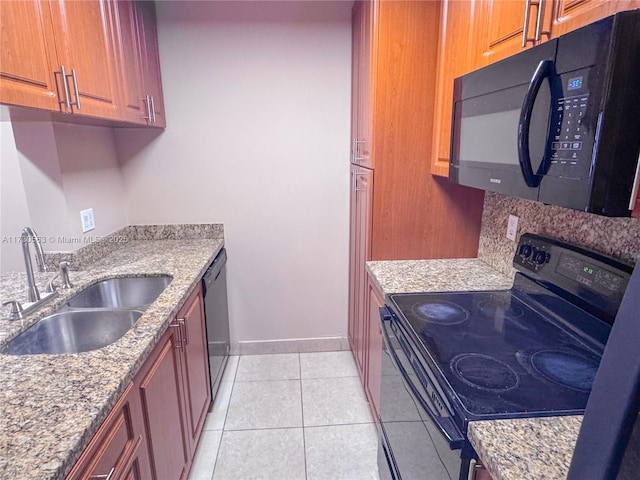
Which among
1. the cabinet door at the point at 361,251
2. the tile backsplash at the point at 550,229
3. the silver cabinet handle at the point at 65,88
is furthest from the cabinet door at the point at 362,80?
the silver cabinet handle at the point at 65,88

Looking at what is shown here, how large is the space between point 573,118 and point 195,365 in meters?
1.73

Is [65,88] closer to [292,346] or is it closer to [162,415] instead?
[162,415]

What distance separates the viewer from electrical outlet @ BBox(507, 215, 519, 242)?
63.6 inches

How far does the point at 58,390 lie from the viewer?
92 cm

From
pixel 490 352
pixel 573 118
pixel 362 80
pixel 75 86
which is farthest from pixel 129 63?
pixel 490 352

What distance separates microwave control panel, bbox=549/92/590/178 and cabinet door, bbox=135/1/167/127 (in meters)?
1.94

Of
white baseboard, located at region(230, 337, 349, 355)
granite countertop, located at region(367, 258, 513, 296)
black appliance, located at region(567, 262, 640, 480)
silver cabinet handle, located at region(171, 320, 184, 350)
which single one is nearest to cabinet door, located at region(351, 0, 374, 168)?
granite countertop, located at region(367, 258, 513, 296)

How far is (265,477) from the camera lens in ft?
5.77

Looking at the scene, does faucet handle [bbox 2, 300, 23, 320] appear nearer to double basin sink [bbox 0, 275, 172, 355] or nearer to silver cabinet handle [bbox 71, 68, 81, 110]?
double basin sink [bbox 0, 275, 172, 355]

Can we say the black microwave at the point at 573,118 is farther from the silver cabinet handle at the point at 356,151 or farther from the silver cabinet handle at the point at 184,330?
the silver cabinet handle at the point at 184,330

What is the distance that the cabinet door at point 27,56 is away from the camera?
40.7 inches

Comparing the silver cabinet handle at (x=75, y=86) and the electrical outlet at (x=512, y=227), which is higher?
the silver cabinet handle at (x=75, y=86)

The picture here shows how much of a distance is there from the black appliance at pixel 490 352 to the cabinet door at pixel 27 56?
1.35 meters

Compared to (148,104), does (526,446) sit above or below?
below
